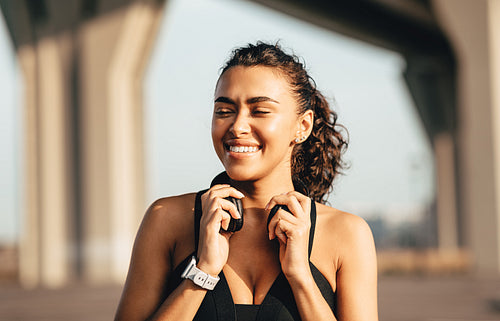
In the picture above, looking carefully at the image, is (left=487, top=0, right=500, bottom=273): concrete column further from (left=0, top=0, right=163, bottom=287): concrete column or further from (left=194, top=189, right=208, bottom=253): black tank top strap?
(left=194, top=189, right=208, bottom=253): black tank top strap

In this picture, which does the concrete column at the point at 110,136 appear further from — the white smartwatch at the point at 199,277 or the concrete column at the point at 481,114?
the white smartwatch at the point at 199,277

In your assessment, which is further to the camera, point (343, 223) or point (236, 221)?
point (343, 223)

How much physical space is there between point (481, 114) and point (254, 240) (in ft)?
68.4

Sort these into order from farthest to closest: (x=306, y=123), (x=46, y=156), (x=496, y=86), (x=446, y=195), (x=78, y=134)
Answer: (x=446, y=195)
(x=78, y=134)
(x=46, y=156)
(x=496, y=86)
(x=306, y=123)

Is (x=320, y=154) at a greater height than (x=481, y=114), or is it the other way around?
(x=481, y=114)

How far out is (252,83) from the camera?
7.72 ft

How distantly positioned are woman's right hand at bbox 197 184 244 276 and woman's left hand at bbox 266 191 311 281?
0.14 m

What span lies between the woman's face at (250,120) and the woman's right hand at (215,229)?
0.31ft

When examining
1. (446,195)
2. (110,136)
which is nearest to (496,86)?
(110,136)

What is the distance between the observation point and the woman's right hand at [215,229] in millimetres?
2260

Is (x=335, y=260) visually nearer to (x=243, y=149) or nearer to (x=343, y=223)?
(x=343, y=223)

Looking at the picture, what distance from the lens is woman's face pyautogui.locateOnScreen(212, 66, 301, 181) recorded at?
234 centimetres

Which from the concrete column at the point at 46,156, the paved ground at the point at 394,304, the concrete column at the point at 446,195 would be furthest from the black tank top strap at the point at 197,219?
the concrete column at the point at 446,195

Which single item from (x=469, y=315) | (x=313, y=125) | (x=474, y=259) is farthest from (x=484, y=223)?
(x=313, y=125)
